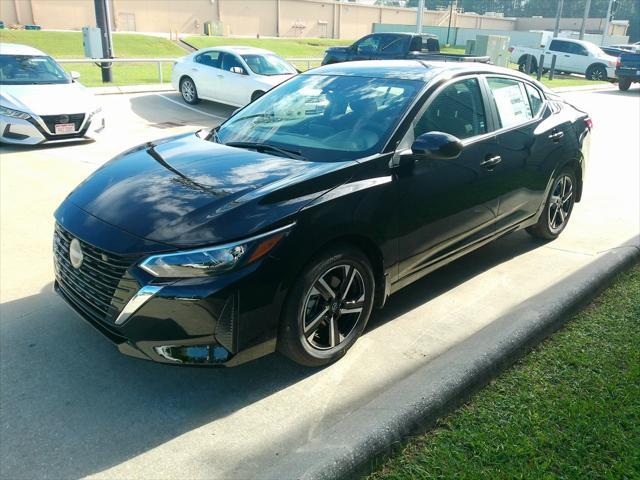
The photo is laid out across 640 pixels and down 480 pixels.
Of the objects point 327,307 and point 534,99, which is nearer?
point 327,307

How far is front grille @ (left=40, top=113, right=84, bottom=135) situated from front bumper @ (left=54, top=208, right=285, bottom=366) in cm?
675

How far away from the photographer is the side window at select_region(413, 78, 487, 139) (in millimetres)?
3818

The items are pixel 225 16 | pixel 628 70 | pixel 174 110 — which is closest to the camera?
pixel 174 110

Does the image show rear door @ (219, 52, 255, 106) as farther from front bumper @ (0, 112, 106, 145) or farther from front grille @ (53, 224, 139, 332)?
front grille @ (53, 224, 139, 332)

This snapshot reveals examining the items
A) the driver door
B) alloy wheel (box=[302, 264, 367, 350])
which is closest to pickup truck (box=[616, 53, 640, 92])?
the driver door

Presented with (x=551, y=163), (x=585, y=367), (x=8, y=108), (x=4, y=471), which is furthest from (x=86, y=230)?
(x=8, y=108)

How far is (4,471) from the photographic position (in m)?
2.53

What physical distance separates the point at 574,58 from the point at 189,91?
2235cm

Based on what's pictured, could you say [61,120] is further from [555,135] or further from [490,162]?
[555,135]

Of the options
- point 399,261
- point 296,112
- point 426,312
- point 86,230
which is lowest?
point 426,312

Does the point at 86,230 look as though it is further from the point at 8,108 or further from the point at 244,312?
the point at 8,108

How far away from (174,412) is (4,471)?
79cm

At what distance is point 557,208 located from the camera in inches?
213

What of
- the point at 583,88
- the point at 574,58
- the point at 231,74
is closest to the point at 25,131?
the point at 231,74
